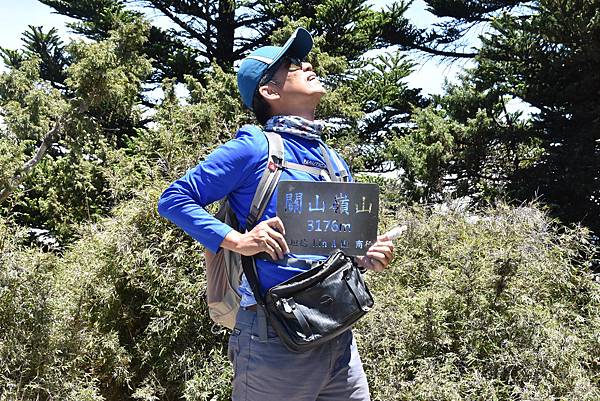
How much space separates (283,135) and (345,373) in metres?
0.81

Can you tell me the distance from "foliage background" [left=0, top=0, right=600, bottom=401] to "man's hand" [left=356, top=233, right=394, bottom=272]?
1.75 meters

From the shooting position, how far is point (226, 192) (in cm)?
214

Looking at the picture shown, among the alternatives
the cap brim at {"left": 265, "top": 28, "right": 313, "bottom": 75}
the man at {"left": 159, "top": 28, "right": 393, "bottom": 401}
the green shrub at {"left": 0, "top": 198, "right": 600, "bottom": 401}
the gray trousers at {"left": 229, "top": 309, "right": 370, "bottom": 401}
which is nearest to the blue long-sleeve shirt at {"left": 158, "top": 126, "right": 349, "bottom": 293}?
the man at {"left": 159, "top": 28, "right": 393, "bottom": 401}

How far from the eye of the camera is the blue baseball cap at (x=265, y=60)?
236 cm

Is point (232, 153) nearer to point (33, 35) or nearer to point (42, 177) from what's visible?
point (42, 177)

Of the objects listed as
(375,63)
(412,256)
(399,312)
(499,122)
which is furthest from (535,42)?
(399,312)

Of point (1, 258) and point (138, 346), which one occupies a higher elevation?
point (1, 258)

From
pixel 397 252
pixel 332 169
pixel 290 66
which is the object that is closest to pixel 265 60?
pixel 290 66

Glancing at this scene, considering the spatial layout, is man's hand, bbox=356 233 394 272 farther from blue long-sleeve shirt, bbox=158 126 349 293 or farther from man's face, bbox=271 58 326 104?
man's face, bbox=271 58 326 104

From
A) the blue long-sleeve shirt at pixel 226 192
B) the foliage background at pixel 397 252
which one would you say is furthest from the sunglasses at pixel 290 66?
the foliage background at pixel 397 252

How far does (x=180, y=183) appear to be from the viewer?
2.10 metres

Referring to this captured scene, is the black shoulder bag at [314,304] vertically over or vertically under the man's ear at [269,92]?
under

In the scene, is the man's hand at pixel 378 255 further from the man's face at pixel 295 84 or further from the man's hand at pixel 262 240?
the man's face at pixel 295 84

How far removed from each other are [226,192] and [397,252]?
9.79 ft
